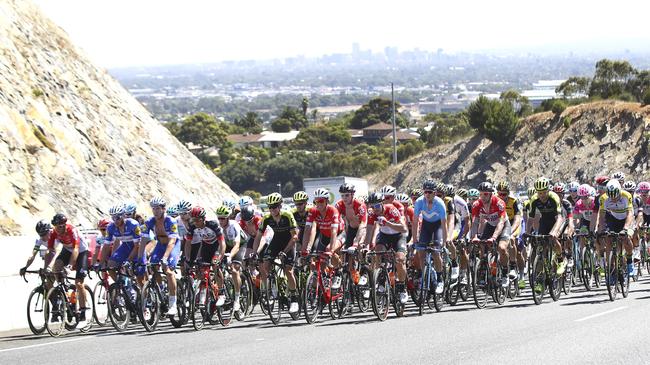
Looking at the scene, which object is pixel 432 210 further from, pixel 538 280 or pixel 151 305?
pixel 151 305

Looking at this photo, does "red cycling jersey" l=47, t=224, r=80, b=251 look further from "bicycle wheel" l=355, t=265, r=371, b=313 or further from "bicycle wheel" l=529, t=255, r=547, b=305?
"bicycle wheel" l=529, t=255, r=547, b=305

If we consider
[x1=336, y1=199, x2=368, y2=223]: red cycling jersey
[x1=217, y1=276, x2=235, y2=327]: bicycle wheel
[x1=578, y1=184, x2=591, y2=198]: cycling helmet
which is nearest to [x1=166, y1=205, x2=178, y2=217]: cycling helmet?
[x1=217, y1=276, x2=235, y2=327]: bicycle wheel

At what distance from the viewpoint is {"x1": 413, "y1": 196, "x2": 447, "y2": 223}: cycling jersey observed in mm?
18172

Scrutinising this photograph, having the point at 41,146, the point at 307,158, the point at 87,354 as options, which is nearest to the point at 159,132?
the point at 41,146

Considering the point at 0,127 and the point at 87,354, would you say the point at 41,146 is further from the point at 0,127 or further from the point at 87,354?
the point at 87,354

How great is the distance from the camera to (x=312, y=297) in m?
17.6

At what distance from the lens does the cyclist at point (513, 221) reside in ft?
64.7

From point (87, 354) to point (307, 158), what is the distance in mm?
110813

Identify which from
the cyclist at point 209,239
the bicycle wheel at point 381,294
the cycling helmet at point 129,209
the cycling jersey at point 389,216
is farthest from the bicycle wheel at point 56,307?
the cycling jersey at point 389,216

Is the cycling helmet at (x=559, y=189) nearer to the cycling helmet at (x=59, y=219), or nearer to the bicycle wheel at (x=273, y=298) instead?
the bicycle wheel at (x=273, y=298)

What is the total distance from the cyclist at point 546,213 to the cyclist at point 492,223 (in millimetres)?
628

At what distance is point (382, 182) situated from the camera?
99750mm

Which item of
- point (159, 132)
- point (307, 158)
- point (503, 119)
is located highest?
point (159, 132)

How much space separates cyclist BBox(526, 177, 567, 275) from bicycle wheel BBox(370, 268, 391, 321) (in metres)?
3.35
